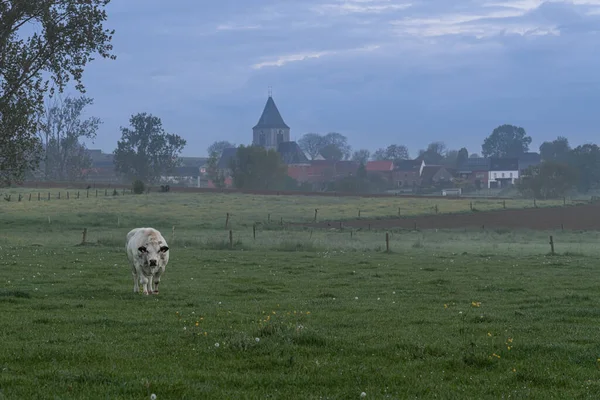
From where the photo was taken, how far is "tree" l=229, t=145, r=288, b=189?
167 meters

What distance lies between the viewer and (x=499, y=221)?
8225 centimetres

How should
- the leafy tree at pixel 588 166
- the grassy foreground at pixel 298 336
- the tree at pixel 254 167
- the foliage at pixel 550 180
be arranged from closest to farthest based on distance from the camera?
A: 1. the grassy foreground at pixel 298 336
2. the foliage at pixel 550 180
3. the tree at pixel 254 167
4. the leafy tree at pixel 588 166

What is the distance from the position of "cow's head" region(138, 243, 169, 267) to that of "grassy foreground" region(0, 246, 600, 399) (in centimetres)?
119

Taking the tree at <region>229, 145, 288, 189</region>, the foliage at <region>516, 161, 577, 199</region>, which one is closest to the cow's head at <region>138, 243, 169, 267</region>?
the foliage at <region>516, 161, 577, 199</region>

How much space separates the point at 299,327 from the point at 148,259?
9005 millimetres

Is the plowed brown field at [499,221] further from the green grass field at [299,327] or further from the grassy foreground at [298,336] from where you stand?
the grassy foreground at [298,336]

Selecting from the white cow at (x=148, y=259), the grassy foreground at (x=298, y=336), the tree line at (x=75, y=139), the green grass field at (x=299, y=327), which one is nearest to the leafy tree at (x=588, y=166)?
the tree line at (x=75, y=139)

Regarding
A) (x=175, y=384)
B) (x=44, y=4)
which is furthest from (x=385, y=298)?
(x=44, y=4)

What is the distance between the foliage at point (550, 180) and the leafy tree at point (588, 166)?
60.6 feet

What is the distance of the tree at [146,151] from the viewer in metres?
178

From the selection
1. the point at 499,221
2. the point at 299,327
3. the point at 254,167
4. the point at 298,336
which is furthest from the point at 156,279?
the point at 254,167

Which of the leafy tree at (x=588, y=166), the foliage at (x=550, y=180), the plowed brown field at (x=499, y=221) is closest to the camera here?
the plowed brown field at (x=499, y=221)

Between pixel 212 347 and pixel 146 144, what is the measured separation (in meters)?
171

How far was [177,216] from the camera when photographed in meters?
83.4
